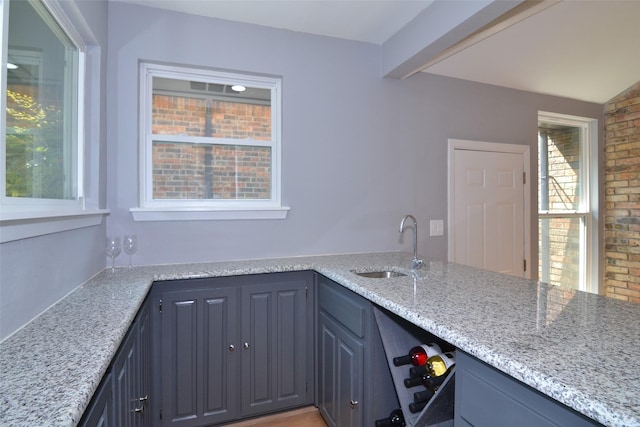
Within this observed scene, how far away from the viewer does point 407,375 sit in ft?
5.03

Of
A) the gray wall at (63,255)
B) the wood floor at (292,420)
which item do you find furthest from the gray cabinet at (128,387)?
the wood floor at (292,420)

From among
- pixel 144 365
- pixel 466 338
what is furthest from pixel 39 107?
pixel 466 338

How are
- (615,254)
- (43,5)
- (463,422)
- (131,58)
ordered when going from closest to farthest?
(463,422)
(43,5)
(131,58)
(615,254)

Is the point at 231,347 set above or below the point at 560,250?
below

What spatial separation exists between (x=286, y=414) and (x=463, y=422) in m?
1.43

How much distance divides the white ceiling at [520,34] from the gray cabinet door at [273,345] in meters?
1.68

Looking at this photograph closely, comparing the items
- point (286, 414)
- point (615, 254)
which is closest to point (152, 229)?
point (286, 414)

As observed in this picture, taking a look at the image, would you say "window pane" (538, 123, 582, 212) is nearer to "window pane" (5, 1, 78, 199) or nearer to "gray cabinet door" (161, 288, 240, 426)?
"gray cabinet door" (161, 288, 240, 426)

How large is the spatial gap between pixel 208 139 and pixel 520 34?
7.58 feet

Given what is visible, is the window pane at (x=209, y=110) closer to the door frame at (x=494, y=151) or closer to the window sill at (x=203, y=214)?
the window sill at (x=203, y=214)

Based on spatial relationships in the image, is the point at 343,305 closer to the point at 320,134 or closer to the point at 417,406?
the point at 417,406

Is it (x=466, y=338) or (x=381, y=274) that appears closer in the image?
(x=466, y=338)

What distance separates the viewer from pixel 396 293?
4.77 ft

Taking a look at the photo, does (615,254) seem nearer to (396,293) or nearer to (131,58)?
(396,293)
